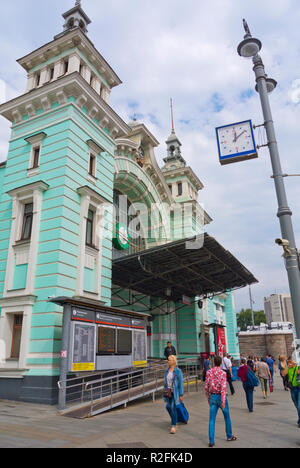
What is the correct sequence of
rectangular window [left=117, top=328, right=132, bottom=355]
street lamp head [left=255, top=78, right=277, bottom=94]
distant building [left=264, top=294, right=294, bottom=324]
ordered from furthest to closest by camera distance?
distant building [left=264, top=294, right=294, bottom=324]
rectangular window [left=117, top=328, right=132, bottom=355]
street lamp head [left=255, top=78, right=277, bottom=94]

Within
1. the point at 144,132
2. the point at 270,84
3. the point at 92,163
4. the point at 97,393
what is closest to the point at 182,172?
the point at 144,132

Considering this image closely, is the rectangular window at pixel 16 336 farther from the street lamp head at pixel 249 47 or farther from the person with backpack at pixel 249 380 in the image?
the street lamp head at pixel 249 47

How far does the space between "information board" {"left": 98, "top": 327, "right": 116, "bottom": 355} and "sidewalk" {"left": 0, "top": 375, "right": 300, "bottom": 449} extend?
6.66ft

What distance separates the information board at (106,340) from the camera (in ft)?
40.4

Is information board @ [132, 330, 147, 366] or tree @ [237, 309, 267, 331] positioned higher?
tree @ [237, 309, 267, 331]

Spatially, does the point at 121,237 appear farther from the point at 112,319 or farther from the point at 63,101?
the point at 112,319

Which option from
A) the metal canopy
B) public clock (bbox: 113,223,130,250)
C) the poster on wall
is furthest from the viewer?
the poster on wall

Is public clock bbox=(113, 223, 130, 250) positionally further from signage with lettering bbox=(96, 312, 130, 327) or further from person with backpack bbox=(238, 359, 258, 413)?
person with backpack bbox=(238, 359, 258, 413)

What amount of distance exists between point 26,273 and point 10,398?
4555mm

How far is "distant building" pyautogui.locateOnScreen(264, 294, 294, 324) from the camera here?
132 metres

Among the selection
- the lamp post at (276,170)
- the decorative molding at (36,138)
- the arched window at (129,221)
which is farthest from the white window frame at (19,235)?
the lamp post at (276,170)

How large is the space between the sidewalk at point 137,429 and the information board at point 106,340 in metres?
2.03

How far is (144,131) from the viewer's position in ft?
84.2

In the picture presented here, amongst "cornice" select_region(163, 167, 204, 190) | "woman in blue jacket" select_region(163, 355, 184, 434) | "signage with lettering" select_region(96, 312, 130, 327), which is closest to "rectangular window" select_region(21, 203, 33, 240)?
"signage with lettering" select_region(96, 312, 130, 327)
